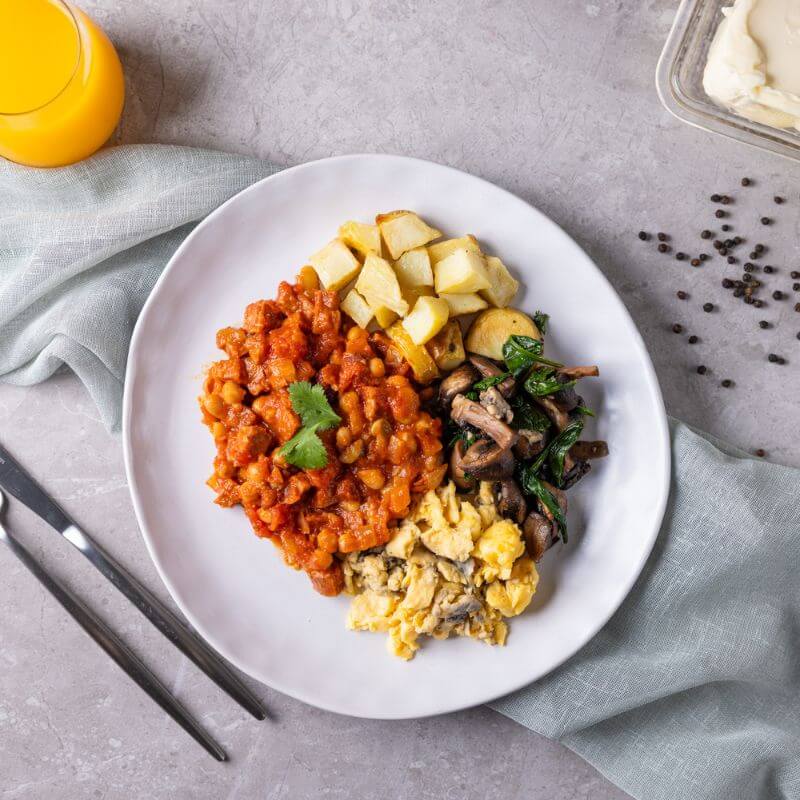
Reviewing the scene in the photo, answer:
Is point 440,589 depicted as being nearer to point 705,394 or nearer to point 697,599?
point 697,599

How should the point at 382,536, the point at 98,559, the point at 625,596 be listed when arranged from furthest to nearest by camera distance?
the point at 98,559 → the point at 625,596 → the point at 382,536

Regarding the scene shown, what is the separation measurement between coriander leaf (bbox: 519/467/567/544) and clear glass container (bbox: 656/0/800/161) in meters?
2.17

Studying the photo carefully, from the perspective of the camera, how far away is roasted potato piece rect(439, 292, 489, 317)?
3.89 meters

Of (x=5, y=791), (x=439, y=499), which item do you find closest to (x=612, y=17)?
(x=439, y=499)

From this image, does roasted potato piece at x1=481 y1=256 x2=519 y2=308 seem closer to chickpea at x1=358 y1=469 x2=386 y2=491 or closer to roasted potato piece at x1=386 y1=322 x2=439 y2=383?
roasted potato piece at x1=386 y1=322 x2=439 y2=383

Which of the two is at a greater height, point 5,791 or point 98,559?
point 98,559

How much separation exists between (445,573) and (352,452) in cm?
77

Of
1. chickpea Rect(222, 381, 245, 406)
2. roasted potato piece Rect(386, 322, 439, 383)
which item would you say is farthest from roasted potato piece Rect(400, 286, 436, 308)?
chickpea Rect(222, 381, 245, 406)

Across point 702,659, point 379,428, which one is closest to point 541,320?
point 379,428

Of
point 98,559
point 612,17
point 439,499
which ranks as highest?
point 612,17

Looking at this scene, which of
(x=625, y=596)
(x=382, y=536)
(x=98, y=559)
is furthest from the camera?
(x=98, y=559)

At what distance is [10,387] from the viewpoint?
14.5 feet

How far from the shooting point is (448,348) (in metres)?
3.88

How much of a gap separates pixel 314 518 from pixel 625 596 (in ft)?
5.61
